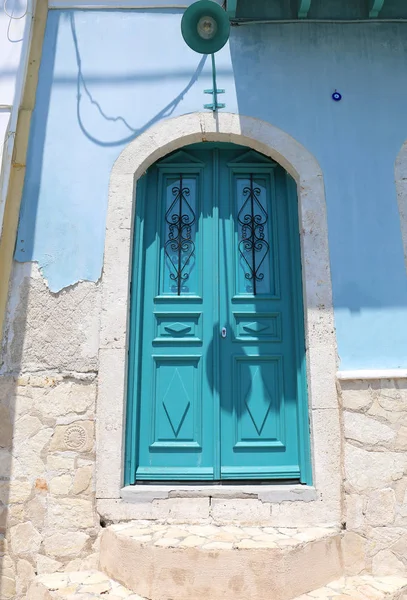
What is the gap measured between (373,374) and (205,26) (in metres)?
2.87

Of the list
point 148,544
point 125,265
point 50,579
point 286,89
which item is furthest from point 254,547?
point 286,89

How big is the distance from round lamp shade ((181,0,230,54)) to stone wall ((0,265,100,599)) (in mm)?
2033

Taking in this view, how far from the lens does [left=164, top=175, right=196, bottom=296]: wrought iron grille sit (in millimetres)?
3975

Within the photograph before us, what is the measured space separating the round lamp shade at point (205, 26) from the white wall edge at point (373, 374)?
8.67ft

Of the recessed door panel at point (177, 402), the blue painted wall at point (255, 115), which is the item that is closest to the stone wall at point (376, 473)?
the blue painted wall at point (255, 115)

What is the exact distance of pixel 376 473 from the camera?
10.9 feet

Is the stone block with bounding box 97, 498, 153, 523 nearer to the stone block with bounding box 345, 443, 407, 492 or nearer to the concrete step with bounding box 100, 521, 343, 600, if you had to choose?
the concrete step with bounding box 100, 521, 343, 600

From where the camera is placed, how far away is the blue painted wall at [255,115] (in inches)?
149

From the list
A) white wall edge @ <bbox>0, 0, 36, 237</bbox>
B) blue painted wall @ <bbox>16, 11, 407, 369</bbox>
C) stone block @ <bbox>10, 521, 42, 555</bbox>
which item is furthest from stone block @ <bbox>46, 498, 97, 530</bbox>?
white wall edge @ <bbox>0, 0, 36, 237</bbox>

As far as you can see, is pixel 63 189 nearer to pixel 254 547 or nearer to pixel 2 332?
pixel 2 332

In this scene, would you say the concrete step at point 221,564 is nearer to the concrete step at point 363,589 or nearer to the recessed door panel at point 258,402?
the concrete step at point 363,589

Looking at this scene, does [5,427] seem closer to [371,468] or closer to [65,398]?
[65,398]

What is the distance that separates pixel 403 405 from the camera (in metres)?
3.44

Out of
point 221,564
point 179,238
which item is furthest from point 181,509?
point 179,238
